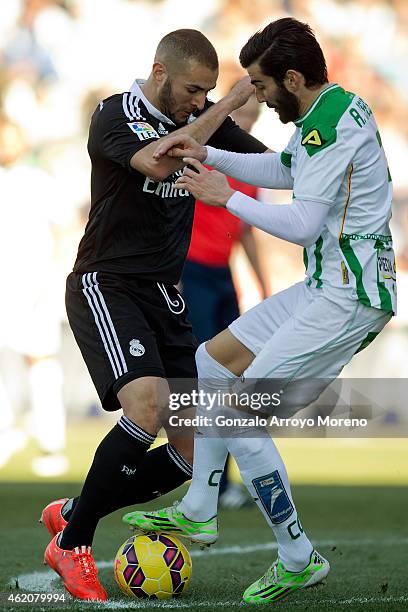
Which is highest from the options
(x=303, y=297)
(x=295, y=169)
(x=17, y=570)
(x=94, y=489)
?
(x=295, y=169)

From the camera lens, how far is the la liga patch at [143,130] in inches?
204

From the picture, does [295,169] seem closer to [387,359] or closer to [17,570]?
[17,570]

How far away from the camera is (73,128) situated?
45.0 feet

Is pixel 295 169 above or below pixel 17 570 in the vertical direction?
above

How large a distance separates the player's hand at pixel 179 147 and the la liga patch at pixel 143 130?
0.20 metres

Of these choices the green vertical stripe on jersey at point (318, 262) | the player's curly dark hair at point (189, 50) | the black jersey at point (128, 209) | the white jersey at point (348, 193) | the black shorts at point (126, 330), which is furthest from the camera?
the black jersey at point (128, 209)

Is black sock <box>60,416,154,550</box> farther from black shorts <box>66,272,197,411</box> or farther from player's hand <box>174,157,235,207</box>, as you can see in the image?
player's hand <box>174,157,235,207</box>

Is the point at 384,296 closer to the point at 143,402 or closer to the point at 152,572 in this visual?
the point at 143,402

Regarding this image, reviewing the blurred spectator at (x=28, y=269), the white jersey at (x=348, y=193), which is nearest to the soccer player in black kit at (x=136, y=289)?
the white jersey at (x=348, y=193)

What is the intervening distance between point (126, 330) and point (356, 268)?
106 cm

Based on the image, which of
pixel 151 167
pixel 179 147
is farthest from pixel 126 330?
pixel 179 147

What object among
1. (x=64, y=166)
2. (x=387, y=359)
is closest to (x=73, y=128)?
(x=64, y=166)

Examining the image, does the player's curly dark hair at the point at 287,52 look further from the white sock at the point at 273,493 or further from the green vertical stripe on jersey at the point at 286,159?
the white sock at the point at 273,493

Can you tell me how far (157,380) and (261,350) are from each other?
1.55ft
